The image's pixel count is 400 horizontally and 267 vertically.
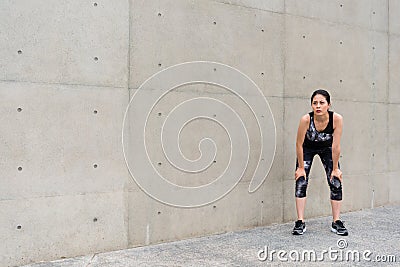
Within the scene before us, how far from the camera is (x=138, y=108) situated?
4035mm

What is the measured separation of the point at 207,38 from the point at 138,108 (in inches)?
39.8

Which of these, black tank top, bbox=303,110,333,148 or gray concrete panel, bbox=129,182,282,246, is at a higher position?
black tank top, bbox=303,110,333,148

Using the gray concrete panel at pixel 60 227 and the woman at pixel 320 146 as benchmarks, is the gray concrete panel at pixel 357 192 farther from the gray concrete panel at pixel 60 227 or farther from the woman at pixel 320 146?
the gray concrete panel at pixel 60 227

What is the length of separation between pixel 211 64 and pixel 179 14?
22.3 inches

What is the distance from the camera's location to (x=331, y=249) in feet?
13.0

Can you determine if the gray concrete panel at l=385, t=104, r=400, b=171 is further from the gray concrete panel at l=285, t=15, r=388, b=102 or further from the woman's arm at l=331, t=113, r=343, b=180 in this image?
the woman's arm at l=331, t=113, r=343, b=180

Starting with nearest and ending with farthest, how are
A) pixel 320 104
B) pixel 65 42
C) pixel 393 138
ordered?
1. pixel 65 42
2. pixel 320 104
3. pixel 393 138

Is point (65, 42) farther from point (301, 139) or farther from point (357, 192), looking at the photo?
point (357, 192)

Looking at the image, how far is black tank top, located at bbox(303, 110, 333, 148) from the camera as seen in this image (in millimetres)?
4402

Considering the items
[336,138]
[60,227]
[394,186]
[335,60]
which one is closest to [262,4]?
[335,60]

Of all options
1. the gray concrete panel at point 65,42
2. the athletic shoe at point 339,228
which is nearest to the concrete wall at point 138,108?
the gray concrete panel at point 65,42

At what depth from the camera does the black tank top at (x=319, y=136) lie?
4402mm

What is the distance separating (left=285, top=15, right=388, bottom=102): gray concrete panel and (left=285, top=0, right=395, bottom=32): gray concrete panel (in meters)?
0.08

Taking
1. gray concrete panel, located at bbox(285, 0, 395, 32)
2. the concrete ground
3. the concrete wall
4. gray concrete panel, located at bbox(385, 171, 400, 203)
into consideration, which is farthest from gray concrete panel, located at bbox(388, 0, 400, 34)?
the concrete ground
